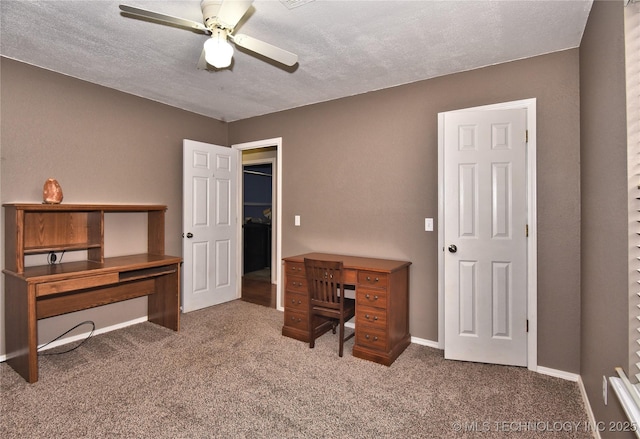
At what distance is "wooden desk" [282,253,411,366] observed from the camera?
2.74m

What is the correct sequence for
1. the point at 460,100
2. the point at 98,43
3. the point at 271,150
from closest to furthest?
the point at 98,43 → the point at 460,100 → the point at 271,150

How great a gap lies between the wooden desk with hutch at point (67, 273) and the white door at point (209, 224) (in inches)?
17.4

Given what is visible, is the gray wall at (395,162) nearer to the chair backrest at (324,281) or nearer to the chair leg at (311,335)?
the chair backrest at (324,281)

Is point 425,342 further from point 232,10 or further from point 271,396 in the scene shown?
point 232,10

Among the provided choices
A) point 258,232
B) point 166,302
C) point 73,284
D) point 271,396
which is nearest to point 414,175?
point 271,396

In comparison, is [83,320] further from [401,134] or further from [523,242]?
[523,242]

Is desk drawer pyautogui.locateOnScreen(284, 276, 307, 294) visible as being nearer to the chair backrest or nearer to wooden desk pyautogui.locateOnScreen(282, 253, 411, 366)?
wooden desk pyautogui.locateOnScreen(282, 253, 411, 366)

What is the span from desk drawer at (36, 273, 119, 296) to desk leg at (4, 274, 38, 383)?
0.07 metres

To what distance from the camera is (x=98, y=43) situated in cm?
246

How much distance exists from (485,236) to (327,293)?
1.39m

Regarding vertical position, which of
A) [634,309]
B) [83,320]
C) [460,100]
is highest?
[460,100]

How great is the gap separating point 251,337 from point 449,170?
7.85 feet

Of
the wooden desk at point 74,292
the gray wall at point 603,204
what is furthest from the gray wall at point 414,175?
the wooden desk at point 74,292

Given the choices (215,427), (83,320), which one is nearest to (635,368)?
(215,427)
